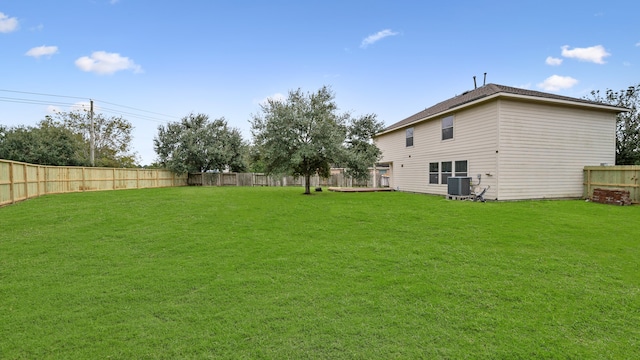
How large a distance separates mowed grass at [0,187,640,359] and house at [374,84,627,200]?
5.46m

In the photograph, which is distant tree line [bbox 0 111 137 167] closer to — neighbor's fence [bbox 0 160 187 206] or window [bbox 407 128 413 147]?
neighbor's fence [bbox 0 160 187 206]

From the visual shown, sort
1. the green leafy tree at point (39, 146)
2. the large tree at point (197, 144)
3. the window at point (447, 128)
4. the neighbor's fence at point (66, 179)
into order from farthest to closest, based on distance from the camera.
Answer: the large tree at point (197, 144) → the green leafy tree at point (39, 146) → the window at point (447, 128) → the neighbor's fence at point (66, 179)

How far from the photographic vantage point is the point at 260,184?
31953 millimetres

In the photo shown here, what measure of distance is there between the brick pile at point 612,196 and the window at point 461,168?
199 inches

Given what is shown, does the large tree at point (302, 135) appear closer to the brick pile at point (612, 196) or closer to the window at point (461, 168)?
the window at point (461, 168)

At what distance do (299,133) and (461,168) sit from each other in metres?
8.56

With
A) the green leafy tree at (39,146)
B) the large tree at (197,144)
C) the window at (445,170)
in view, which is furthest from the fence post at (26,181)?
the window at (445,170)

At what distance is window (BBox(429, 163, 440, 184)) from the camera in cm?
1597

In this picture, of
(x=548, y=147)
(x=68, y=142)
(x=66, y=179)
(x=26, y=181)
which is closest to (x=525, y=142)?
(x=548, y=147)

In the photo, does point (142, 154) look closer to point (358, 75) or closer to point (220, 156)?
point (220, 156)

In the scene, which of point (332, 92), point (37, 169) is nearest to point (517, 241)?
point (332, 92)

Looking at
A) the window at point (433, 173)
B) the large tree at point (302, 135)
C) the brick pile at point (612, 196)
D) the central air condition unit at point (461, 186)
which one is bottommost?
the brick pile at point (612, 196)

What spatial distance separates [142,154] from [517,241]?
41.8 m

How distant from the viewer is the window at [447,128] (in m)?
15.1
